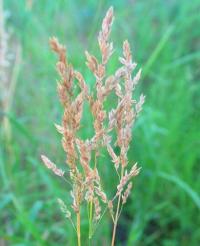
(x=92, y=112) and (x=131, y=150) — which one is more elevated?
(x=131, y=150)

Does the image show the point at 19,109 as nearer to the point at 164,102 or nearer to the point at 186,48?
the point at 164,102

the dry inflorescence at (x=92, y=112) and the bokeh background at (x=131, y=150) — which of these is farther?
the bokeh background at (x=131, y=150)

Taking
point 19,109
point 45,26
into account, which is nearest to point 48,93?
point 19,109

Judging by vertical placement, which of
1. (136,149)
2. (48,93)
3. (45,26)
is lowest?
(136,149)

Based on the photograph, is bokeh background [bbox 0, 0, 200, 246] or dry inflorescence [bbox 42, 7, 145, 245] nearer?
dry inflorescence [bbox 42, 7, 145, 245]

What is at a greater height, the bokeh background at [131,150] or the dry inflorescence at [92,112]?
the bokeh background at [131,150]

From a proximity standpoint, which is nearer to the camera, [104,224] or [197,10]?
[104,224]

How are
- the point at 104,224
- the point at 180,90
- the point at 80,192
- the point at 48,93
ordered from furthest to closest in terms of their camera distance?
the point at 48,93 < the point at 180,90 < the point at 104,224 < the point at 80,192

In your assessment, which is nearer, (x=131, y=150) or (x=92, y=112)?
(x=92, y=112)
